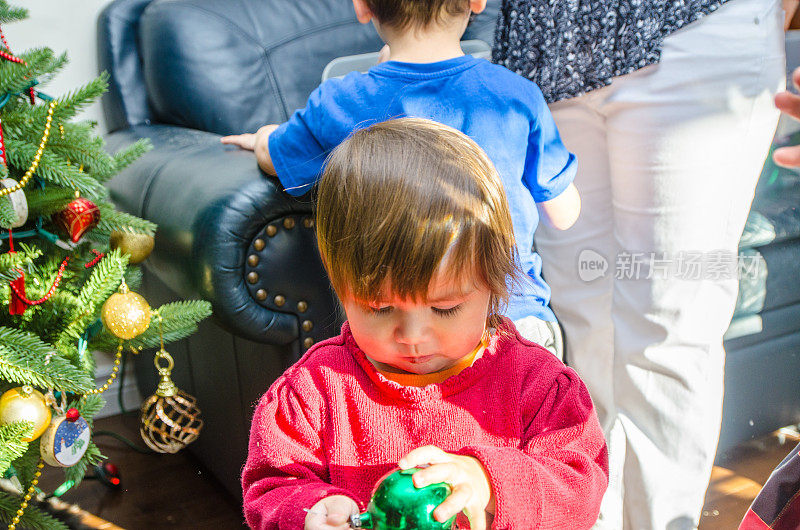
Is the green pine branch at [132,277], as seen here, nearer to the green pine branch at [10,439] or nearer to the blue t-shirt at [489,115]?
the green pine branch at [10,439]

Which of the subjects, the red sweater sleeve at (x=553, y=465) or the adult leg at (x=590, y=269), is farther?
the adult leg at (x=590, y=269)

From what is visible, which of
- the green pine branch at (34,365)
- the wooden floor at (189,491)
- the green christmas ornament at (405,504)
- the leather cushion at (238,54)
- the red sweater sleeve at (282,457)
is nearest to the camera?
the green christmas ornament at (405,504)

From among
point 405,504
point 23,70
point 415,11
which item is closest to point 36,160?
point 23,70

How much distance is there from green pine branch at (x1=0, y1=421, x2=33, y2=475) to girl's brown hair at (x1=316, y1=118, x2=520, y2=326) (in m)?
0.61

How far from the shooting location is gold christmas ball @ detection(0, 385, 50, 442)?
103 centimetres

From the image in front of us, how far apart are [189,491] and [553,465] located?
1.11 meters

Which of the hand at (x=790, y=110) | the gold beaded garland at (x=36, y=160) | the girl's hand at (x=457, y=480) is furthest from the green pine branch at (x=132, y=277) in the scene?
the hand at (x=790, y=110)

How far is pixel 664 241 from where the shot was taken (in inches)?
41.8

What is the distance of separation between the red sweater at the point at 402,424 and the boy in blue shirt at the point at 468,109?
209 millimetres

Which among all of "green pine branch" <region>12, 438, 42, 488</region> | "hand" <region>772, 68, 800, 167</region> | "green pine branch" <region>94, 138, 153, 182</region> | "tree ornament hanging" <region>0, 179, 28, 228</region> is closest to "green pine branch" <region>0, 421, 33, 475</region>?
"green pine branch" <region>12, 438, 42, 488</region>

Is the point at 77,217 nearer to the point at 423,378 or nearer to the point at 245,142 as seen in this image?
the point at 245,142

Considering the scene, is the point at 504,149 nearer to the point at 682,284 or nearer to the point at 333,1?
the point at 682,284

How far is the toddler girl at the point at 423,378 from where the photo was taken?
601mm

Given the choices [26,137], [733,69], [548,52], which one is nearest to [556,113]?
[548,52]
